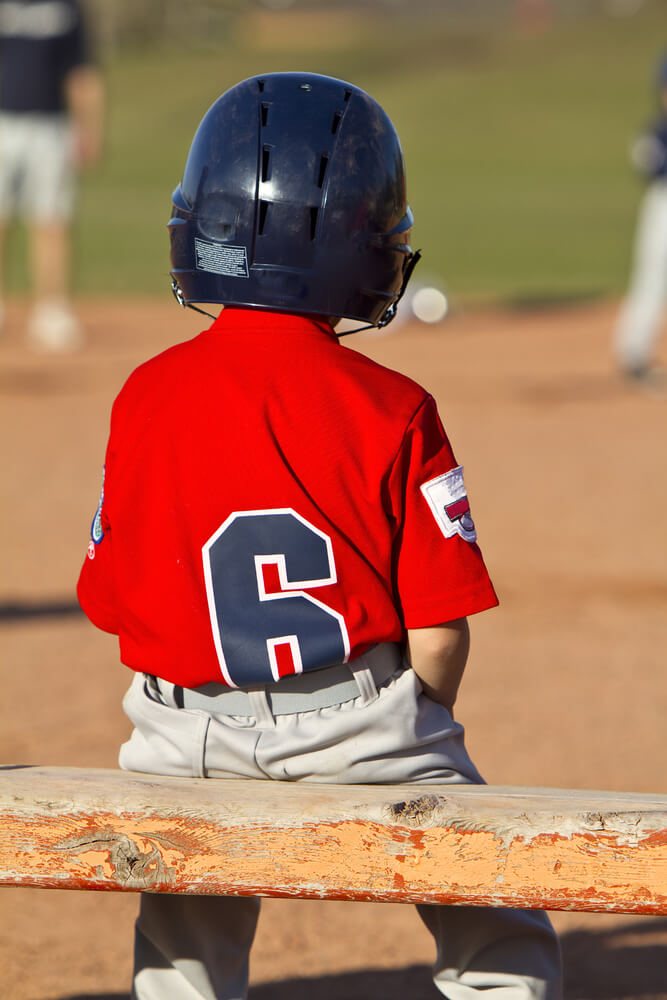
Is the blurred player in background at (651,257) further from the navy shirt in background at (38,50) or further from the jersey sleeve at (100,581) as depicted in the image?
the jersey sleeve at (100,581)

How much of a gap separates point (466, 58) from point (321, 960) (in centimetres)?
4945

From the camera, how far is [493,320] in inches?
484

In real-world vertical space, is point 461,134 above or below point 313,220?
below

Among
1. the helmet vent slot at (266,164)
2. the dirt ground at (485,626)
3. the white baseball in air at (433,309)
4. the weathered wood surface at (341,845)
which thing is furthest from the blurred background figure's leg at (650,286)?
the weathered wood surface at (341,845)

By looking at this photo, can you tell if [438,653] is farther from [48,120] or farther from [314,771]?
[48,120]

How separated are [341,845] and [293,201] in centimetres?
95

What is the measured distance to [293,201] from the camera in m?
2.08

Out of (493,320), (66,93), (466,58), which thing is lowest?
(466,58)

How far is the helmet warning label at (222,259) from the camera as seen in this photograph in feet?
6.89

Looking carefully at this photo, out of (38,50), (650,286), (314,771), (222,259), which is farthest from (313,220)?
(38,50)

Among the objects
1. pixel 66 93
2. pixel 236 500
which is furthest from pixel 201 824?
pixel 66 93

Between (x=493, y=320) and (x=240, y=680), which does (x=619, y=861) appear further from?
(x=493, y=320)

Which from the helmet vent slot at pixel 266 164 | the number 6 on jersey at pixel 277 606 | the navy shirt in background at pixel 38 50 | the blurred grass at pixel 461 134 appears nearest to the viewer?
the number 6 on jersey at pixel 277 606

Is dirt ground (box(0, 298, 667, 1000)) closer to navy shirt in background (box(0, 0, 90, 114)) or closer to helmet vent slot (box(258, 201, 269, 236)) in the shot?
helmet vent slot (box(258, 201, 269, 236))
